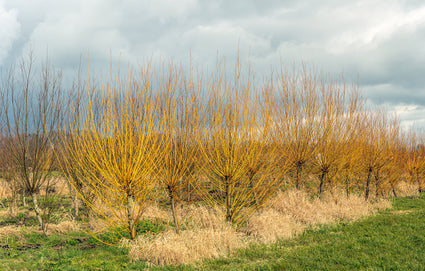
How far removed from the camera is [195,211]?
8.99m

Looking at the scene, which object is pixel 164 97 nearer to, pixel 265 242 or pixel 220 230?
pixel 220 230

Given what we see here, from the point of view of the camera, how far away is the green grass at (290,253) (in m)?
5.80

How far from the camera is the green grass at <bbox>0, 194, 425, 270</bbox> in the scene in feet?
19.0

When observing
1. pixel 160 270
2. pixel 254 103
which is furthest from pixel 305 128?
pixel 160 270

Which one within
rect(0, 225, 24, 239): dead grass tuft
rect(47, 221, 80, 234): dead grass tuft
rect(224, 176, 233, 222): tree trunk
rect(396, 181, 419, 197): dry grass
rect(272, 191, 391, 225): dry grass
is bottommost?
rect(396, 181, 419, 197): dry grass

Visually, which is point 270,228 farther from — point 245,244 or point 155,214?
point 155,214

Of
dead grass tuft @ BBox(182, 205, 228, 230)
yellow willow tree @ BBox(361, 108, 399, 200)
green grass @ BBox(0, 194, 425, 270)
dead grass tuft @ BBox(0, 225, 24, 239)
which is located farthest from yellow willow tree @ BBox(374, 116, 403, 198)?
dead grass tuft @ BBox(0, 225, 24, 239)

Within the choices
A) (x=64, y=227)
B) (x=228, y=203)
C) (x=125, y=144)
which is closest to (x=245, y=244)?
(x=228, y=203)

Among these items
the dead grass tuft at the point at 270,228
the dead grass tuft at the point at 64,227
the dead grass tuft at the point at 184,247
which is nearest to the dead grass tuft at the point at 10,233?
the dead grass tuft at the point at 64,227

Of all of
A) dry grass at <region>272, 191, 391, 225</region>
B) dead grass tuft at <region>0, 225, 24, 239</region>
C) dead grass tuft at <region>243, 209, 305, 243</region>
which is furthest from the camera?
→ dry grass at <region>272, 191, 391, 225</region>

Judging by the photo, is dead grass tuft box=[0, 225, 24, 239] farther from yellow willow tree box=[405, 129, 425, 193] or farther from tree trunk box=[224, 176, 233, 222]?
yellow willow tree box=[405, 129, 425, 193]

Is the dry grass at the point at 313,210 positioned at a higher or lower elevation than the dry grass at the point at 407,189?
higher

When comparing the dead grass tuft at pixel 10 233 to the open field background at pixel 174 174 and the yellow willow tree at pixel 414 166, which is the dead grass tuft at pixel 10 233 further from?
the yellow willow tree at pixel 414 166

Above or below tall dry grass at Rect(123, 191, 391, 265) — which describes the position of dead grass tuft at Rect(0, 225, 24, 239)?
below
